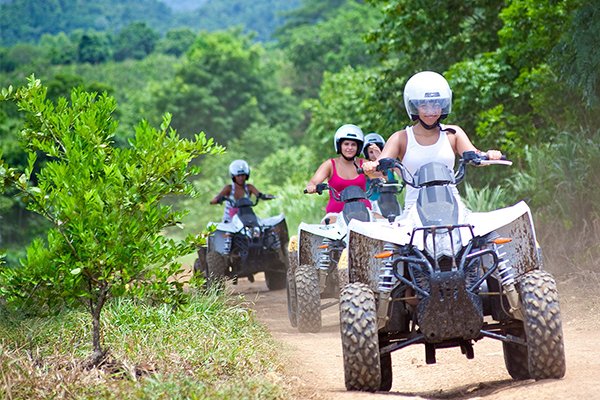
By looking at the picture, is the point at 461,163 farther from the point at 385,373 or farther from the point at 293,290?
the point at 293,290

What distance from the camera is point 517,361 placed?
7746mm

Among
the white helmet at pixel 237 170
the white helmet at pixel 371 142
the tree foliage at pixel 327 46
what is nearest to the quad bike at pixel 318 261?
the white helmet at pixel 371 142

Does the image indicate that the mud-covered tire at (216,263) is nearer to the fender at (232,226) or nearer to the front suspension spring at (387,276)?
the fender at (232,226)

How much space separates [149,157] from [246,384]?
1768 millimetres

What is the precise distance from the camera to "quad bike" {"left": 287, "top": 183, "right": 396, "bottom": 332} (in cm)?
1083

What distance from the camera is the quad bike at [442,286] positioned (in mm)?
6941

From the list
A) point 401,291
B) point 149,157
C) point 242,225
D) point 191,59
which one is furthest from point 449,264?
point 191,59

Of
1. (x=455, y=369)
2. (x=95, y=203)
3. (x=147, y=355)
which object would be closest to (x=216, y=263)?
(x=455, y=369)

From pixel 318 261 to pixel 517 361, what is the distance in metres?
3.70

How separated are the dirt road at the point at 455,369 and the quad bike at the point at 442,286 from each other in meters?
0.25

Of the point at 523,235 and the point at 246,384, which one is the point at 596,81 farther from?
the point at 246,384

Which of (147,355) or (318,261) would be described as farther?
(318,261)

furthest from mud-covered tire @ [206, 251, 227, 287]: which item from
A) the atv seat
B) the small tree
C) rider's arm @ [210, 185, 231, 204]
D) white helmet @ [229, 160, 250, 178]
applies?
the small tree

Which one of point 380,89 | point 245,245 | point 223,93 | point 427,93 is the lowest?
point 245,245
